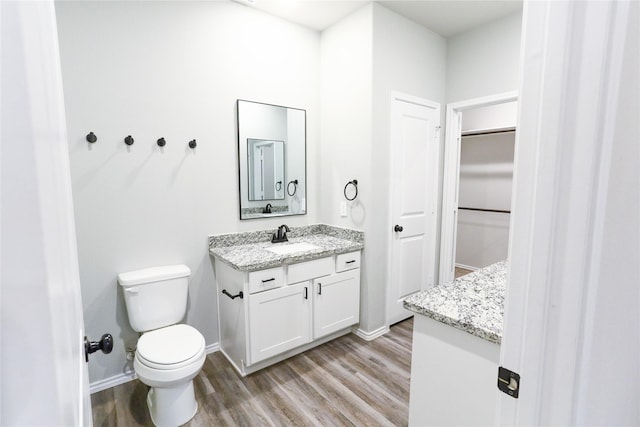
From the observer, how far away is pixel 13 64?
26cm

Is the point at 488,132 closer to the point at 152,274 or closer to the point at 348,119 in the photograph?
the point at 348,119

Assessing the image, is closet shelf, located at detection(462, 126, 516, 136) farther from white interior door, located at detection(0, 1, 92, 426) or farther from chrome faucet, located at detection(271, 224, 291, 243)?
white interior door, located at detection(0, 1, 92, 426)

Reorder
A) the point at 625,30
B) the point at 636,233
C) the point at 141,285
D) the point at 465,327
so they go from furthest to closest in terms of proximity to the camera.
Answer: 1. the point at 141,285
2. the point at 465,327
3. the point at 636,233
4. the point at 625,30

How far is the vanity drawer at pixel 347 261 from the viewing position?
2.55m

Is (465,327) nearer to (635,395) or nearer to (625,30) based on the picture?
(635,395)

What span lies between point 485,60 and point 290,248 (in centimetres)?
244

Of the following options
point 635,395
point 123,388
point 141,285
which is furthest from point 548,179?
point 123,388

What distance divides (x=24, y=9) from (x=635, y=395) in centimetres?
127

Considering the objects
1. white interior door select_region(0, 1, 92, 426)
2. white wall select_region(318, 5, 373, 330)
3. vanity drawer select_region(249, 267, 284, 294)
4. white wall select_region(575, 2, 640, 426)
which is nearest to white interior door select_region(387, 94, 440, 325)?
white wall select_region(318, 5, 373, 330)

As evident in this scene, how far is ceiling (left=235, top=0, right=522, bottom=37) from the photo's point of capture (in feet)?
8.15

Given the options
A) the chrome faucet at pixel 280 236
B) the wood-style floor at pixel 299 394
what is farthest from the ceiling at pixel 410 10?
the wood-style floor at pixel 299 394

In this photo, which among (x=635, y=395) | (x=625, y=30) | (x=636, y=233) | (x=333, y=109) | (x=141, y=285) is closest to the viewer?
(x=625, y=30)

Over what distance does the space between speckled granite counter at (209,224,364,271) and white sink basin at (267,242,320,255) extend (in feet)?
0.13

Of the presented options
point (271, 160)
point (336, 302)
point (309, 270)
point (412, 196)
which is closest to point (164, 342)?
point (309, 270)
